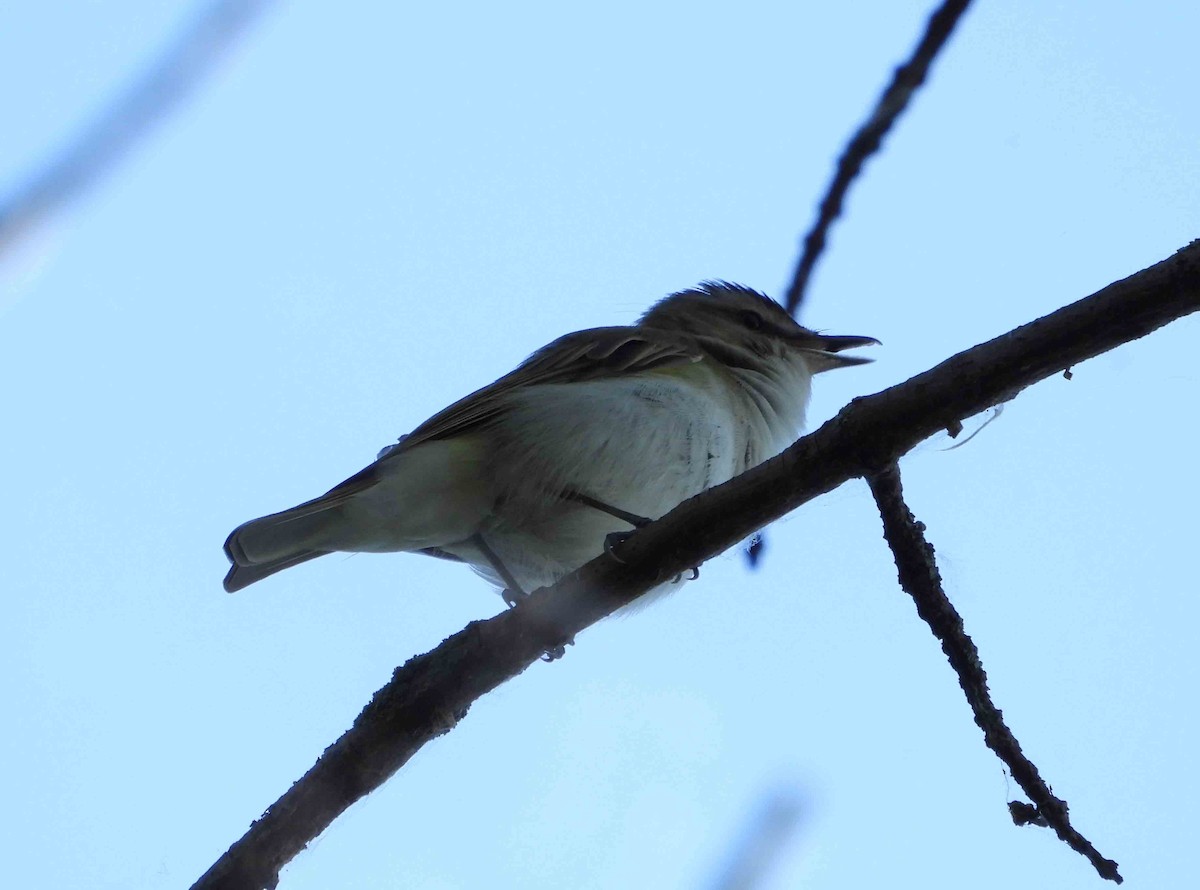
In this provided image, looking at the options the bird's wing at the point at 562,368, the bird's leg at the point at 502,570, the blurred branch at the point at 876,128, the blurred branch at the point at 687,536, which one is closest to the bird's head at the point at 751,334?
the bird's wing at the point at 562,368

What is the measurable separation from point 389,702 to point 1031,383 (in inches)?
74.6

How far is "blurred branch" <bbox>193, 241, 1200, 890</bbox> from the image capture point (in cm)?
272

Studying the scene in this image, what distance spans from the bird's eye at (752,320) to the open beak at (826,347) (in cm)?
26

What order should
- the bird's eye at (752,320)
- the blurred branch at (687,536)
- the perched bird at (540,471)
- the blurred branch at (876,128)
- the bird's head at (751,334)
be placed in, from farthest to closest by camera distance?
the bird's eye at (752,320) → the bird's head at (751,334) → the perched bird at (540,471) → the blurred branch at (876,128) → the blurred branch at (687,536)

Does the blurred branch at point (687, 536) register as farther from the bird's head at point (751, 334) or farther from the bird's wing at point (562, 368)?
the bird's head at point (751, 334)

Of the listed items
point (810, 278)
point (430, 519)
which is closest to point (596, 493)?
point (430, 519)

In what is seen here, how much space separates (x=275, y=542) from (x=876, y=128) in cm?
293

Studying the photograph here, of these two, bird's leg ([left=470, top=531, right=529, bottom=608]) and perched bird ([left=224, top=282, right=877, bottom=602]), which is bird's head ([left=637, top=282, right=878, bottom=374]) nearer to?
perched bird ([left=224, top=282, right=877, bottom=602])

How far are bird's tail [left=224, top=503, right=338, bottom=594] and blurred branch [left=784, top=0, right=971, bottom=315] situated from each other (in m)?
2.29

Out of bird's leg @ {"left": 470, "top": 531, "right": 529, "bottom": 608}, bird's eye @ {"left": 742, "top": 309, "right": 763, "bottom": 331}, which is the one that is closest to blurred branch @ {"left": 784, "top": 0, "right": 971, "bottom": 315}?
bird's leg @ {"left": 470, "top": 531, "right": 529, "bottom": 608}

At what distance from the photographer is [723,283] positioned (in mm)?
7699

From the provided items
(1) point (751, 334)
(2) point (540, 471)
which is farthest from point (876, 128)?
(1) point (751, 334)

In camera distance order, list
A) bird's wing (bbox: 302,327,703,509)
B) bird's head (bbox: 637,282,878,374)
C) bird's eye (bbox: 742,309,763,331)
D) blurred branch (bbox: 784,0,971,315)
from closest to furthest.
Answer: blurred branch (bbox: 784,0,971,315), bird's wing (bbox: 302,327,703,509), bird's head (bbox: 637,282,878,374), bird's eye (bbox: 742,309,763,331)

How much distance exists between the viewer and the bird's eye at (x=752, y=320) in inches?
275
